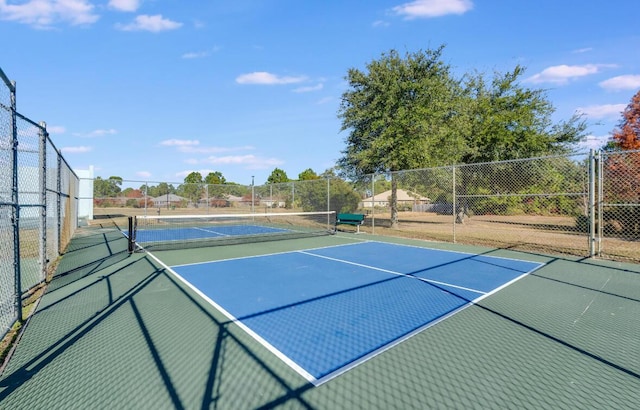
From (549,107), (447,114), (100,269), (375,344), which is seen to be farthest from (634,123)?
(100,269)

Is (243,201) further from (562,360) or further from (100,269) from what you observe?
(562,360)

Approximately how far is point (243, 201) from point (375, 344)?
21.7 meters

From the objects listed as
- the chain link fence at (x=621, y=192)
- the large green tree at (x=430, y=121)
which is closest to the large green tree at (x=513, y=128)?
the large green tree at (x=430, y=121)

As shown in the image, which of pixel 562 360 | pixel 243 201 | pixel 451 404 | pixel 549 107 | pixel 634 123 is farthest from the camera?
pixel 243 201

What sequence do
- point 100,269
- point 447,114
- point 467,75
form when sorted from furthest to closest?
1. point 467,75
2. point 447,114
3. point 100,269

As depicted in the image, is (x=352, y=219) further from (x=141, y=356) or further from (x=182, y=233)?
(x=141, y=356)

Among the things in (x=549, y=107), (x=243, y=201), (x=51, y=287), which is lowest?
(x=51, y=287)

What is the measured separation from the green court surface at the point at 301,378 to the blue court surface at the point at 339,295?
0.64ft

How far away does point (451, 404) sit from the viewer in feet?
7.79

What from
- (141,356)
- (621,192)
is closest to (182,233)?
(141,356)

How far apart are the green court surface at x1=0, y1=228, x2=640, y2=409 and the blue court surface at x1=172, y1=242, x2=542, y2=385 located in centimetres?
20

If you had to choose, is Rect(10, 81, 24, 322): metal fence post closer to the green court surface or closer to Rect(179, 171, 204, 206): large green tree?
the green court surface

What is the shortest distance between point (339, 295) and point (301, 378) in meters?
2.40

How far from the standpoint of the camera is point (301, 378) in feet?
8.86
